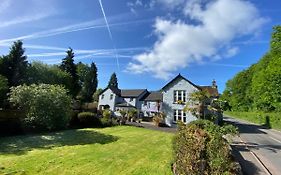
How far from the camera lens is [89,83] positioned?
80.6 metres

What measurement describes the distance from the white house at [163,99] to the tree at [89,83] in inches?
779

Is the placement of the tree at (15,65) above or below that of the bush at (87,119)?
above

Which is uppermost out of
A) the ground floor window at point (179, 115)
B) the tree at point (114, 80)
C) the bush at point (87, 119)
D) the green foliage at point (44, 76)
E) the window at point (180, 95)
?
the tree at point (114, 80)

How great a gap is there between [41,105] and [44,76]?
25.8m

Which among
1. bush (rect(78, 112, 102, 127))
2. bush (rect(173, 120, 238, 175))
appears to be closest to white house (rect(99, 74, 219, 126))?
bush (rect(78, 112, 102, 127))

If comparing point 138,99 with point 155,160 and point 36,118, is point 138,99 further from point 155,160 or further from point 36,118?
point 155,160

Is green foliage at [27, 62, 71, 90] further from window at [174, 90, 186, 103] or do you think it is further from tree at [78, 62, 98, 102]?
window at [174, 90, 186, 103]

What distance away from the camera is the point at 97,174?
35.9 ft

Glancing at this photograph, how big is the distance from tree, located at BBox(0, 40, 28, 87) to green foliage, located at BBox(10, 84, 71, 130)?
59.4ft

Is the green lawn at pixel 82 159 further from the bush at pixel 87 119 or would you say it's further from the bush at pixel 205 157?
the bush at pixel 87 119

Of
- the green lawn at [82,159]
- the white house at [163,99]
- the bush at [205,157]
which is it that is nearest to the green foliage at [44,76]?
the white house at [163,99]

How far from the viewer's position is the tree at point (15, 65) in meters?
40.6

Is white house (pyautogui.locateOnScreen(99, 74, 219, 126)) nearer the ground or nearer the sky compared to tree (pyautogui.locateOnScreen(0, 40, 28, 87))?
nearer the ground

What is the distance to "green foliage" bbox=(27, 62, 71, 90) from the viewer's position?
4494 centimetres
